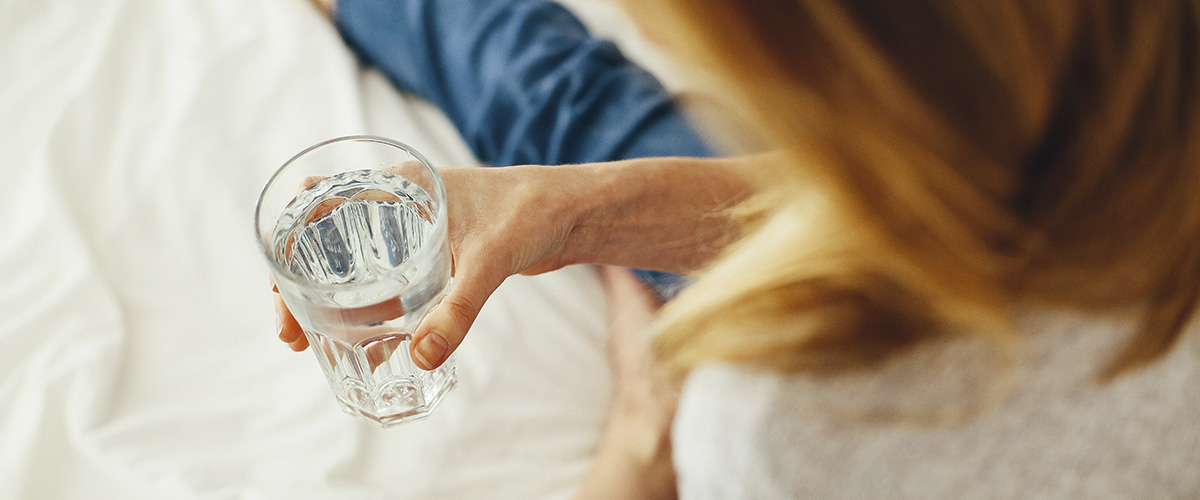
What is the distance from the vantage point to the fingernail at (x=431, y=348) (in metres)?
0.56

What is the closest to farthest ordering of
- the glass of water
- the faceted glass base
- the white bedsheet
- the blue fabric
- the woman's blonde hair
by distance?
the woman's blonde hair
the glass of water
the faceted glass base
the white bedsheet
the blue fabric

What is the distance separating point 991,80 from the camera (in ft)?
1.26

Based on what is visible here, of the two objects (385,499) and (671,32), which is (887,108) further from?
(385,499)

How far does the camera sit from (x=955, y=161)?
1.36 feet

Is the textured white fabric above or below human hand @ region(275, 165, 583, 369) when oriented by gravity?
below

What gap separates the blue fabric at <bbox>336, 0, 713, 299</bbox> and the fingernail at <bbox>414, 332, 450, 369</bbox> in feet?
1.30

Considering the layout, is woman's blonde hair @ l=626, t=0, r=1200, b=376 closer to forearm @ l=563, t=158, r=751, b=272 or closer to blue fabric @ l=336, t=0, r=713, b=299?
forearm @ l=563, t=158, r=751, b=272

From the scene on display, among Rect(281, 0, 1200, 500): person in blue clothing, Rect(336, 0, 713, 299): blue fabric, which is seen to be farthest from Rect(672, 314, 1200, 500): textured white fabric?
Rect(336, 0, 713, 299): blue fabric

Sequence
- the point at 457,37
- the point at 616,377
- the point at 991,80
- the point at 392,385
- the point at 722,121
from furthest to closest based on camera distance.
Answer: the point at 457,37 < the point at 616,377 < the point at 392,385 < the point at 722,121 < the point at 991,80

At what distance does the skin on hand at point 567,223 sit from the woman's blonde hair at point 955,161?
0.67 feet

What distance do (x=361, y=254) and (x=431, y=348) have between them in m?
0.12

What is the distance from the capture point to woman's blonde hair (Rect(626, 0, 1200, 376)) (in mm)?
379

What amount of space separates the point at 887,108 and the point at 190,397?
2.30 feet

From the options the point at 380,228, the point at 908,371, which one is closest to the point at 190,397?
the point at 380,228
